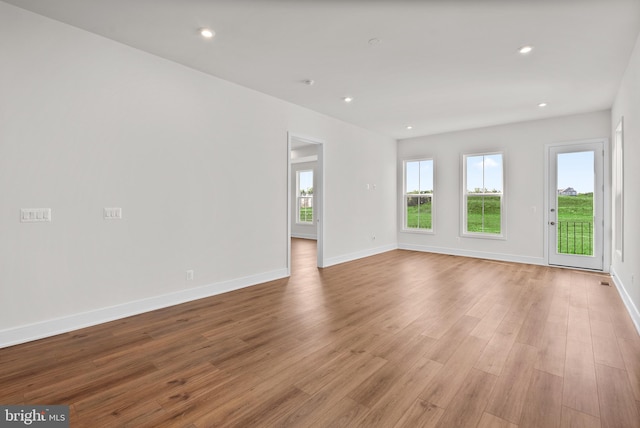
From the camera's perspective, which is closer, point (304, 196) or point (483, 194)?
Result: point (483, 194)

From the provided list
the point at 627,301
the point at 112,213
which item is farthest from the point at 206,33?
the point at 627,301

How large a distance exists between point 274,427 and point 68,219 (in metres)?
2.69

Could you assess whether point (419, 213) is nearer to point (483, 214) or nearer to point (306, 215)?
point (483, 214)

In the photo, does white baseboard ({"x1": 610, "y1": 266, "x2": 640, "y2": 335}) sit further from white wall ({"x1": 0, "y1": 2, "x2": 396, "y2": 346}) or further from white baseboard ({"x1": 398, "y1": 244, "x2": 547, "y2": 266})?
white wall ({"x1": 0, "y1": 2, "x2": 396, "y2": 346})

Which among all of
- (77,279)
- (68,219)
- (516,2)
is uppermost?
(516,2)

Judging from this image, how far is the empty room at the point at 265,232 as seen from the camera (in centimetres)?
200

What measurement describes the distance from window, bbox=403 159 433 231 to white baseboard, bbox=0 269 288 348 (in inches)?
188

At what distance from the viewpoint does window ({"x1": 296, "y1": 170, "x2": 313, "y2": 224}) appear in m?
10.3

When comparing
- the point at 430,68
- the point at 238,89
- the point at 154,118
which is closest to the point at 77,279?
the point at 154,118

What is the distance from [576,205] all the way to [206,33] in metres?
6.50

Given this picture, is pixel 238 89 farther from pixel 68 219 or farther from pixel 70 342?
pixel 70 342

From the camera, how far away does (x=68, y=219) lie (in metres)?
2.91

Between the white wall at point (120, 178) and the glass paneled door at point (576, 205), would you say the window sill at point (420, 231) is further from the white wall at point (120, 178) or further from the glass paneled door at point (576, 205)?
the white wall at point (120, 178)

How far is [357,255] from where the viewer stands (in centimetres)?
657
